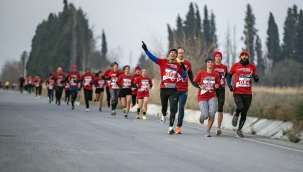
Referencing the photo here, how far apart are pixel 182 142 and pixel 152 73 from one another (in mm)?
33274

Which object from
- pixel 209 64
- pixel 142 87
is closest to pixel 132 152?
pixel 209 64

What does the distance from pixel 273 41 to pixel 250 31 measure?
6.03m

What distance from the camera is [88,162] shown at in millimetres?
10047

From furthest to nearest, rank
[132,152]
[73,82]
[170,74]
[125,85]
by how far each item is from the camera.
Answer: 1. [73,82]
2. [125,85]
3. [170,74]
4. [132,152]

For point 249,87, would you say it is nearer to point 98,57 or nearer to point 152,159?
point 152,159

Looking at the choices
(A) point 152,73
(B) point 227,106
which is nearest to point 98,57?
(A) point 152,73

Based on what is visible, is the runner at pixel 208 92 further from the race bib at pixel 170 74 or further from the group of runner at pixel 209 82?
the race bib at pixel 170 74

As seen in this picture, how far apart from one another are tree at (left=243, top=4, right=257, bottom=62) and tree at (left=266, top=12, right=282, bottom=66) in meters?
3.90

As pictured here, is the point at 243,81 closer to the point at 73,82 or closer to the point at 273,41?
the point at 73,82

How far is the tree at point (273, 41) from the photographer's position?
8013 cm

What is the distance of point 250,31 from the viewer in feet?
283

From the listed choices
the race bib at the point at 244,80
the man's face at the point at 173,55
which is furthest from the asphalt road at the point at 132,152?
the man's face at the point at 173,55

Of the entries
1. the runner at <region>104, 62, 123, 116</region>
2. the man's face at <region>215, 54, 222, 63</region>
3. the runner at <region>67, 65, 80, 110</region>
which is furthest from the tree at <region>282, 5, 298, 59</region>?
the man's face at <region>215, 54, 222, 63</region>

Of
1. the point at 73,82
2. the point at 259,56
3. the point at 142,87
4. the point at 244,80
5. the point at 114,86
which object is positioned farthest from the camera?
the point at 259,56
